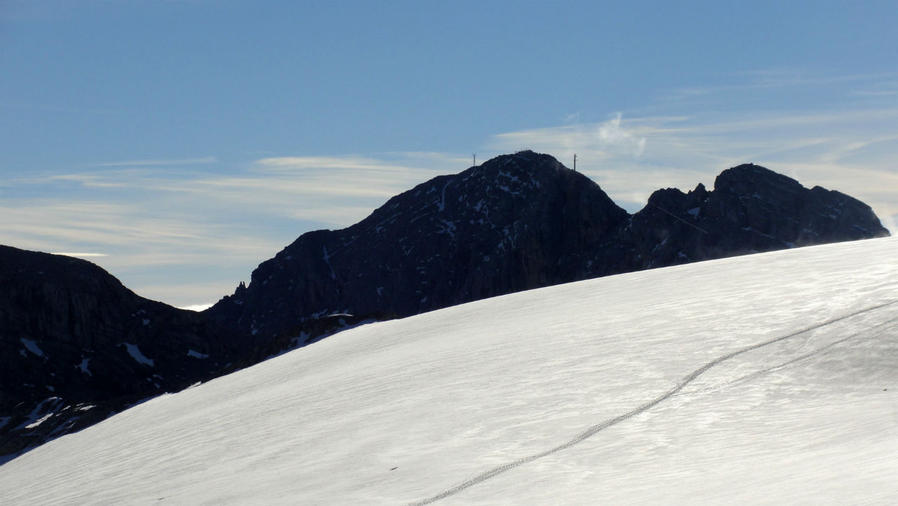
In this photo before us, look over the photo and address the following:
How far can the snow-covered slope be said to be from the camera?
28.4 feet

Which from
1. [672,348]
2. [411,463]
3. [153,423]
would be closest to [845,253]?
[672,348]

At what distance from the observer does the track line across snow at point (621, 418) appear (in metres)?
9.35

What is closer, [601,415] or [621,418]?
[621,418]

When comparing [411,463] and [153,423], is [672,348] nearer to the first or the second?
[411,463]

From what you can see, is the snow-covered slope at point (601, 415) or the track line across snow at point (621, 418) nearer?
the snow-covered slope at point (601, 415)

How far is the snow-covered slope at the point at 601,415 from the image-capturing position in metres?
8.66

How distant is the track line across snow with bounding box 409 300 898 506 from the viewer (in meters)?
9.35

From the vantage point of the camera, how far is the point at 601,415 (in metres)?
11.2

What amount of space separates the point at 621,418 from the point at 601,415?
364 millimetres

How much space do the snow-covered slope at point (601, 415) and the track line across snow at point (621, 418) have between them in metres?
0.04

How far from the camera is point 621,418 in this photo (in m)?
10.9

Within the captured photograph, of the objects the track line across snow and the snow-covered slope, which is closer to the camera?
the snow-covered slope

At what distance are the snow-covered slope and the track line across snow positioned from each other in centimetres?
4

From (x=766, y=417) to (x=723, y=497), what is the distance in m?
3.15
